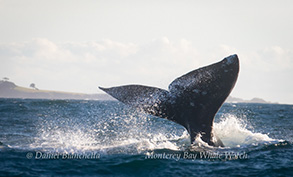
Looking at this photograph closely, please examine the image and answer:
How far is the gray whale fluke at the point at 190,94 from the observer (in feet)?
22.5

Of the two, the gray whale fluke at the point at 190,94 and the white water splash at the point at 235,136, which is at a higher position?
the gray whale fluke at the point at 190,94

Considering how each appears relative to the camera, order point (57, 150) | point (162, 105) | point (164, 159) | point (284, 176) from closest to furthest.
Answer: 1. point (284, 176)
2. point (162, 105)
3. point (164, 159)
4. point (57, 150)

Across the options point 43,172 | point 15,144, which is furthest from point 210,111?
point 15,144

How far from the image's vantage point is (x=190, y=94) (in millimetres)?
7281

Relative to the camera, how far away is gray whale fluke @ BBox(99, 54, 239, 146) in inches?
270

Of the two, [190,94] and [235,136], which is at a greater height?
[190,94]

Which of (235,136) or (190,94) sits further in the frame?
(235,136)

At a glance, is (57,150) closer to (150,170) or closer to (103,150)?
(103,150)

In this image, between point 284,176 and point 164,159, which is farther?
point 164,159

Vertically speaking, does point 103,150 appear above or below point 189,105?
below

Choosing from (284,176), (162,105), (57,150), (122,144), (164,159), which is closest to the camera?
(284,176)

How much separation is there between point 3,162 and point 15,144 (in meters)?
2.49

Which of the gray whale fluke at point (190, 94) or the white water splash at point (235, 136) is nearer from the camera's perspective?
the gray whale fluke at point (190, 94)

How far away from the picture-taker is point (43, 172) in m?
6.85
